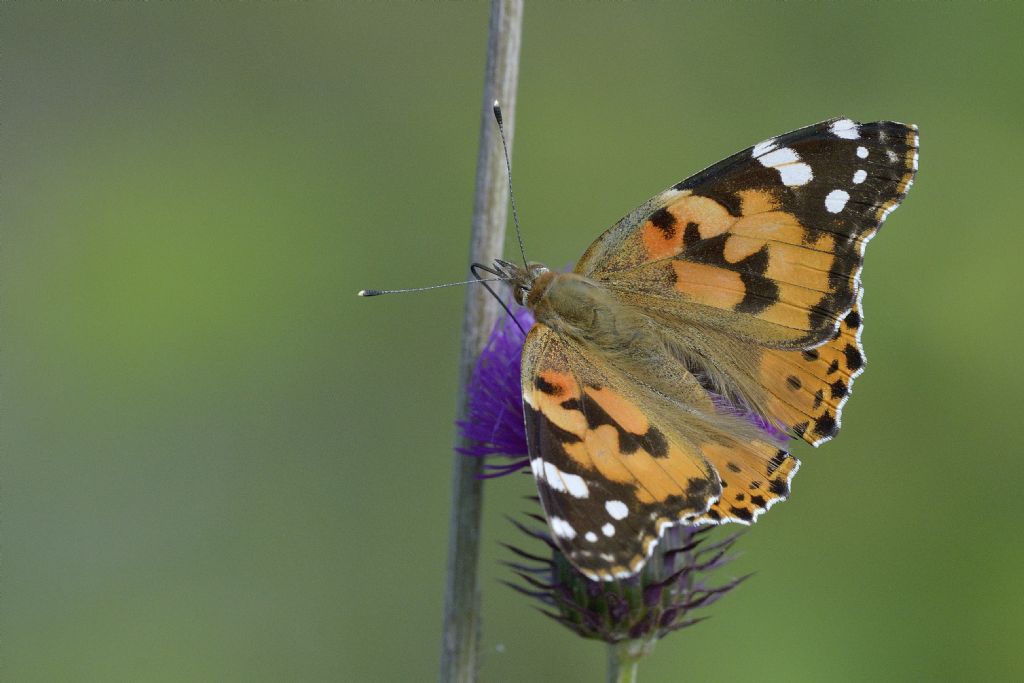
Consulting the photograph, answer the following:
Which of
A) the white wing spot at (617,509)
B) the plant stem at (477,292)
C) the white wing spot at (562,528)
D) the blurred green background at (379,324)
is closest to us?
the white wing spot at (562,528)

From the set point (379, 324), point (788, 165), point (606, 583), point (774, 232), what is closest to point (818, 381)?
point (774, 232)

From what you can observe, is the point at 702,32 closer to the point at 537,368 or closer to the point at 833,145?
the point at 833,145

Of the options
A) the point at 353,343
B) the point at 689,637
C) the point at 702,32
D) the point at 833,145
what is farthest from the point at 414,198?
the point at 833,145

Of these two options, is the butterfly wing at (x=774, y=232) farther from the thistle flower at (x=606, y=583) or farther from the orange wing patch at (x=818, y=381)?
the thistle flower at (x=606, y=583)

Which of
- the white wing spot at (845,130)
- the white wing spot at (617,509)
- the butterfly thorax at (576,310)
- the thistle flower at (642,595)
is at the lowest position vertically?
the thistle flower at (642,595)

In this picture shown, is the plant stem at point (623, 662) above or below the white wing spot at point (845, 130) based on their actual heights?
below

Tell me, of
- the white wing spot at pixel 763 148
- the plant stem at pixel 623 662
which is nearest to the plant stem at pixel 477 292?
the plant stem at pixel 623 662

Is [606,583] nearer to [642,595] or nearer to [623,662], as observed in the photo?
[642,595]

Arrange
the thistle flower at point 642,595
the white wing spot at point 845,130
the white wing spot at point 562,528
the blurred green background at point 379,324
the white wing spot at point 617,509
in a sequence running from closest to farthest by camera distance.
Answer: the white wing spot at point 562,528
the white wing spot at point 617,509
the white wing spot at point 845,130
the thistle flower at point 642,595
the blurred green background at point 379,324

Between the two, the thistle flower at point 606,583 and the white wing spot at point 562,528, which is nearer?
the white wing spot at point 562,528
